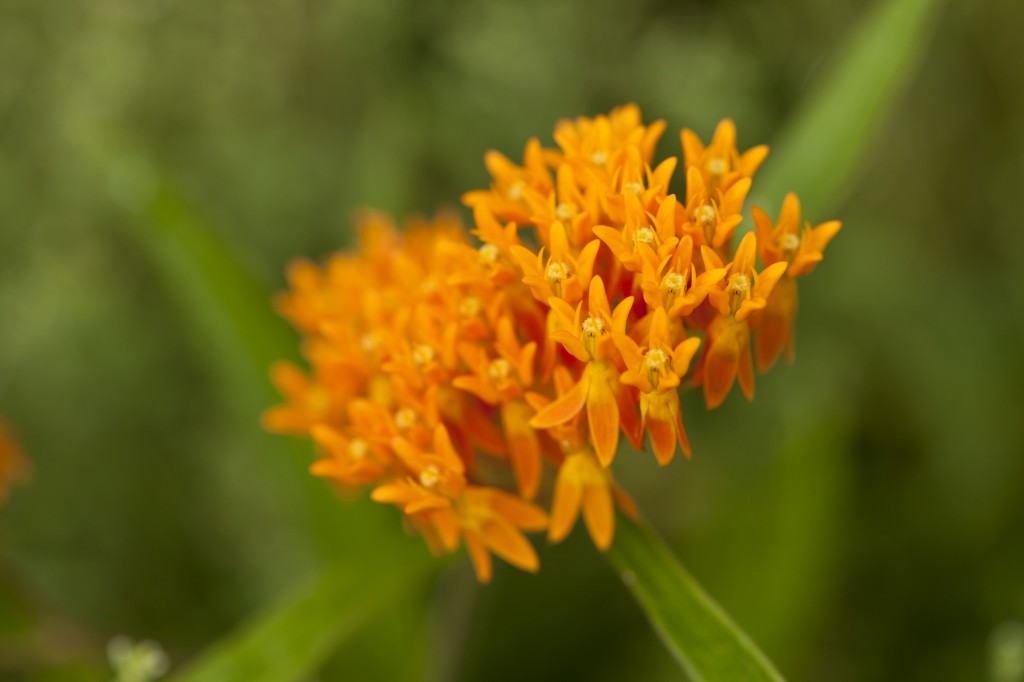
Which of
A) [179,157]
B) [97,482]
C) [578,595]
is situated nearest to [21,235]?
[179,157]

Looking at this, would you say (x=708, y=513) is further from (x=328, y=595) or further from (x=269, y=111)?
(x=269, y=111)

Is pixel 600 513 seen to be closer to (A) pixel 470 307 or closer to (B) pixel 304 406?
(A) pixel 470 307

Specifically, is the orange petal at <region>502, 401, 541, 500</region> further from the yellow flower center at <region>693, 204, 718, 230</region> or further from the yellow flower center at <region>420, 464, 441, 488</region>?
the yellow flower center at <region>693, 204, 718, 230</region>

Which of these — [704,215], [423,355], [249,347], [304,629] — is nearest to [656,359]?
[704,215]

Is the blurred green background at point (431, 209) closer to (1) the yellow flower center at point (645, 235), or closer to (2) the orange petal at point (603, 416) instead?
(2) the orange petal at point (603, 416)

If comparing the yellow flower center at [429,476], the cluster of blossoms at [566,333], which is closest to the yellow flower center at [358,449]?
the cluster of blossoms at [566,333]
